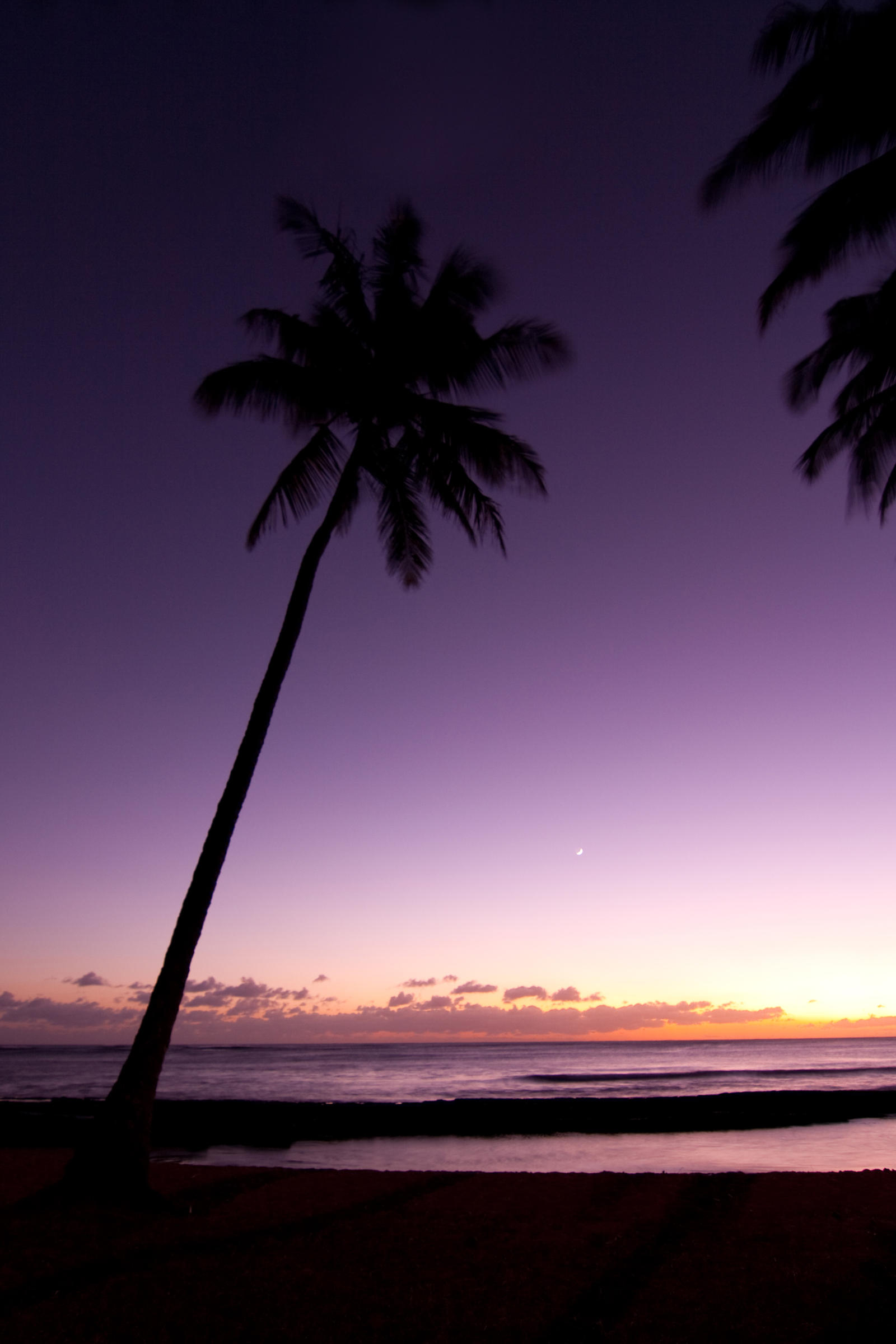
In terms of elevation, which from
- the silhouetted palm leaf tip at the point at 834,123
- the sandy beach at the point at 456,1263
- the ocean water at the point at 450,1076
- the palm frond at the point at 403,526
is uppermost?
the silhouetted palm leaf tip at the point at 834,123

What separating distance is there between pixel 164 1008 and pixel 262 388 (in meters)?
8.99

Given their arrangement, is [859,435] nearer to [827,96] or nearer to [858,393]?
[858,393]

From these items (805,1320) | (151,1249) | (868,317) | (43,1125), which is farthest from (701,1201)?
(43,1125)

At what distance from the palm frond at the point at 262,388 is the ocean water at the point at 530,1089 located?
13.2 metres

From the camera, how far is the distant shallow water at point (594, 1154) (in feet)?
44.0

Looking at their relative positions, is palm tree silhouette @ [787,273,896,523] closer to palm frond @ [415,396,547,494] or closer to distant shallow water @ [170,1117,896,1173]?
palm frond @ [415,396,547,494]

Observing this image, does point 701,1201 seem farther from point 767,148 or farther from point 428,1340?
point 767,148

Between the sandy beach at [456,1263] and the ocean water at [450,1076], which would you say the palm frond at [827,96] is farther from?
the ocean water at [450,1076]

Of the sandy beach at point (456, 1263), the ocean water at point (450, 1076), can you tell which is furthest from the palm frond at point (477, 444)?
the ocean water at point (450, 1076)

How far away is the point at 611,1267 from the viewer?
6016mm

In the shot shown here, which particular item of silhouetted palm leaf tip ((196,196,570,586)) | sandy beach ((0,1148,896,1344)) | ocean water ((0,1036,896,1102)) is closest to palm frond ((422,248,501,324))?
silhouetted palm leaf tip ((196,196,570,586))

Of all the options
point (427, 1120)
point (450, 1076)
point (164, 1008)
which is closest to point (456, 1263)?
point (164, 1008)

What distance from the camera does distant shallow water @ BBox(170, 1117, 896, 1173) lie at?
1341 centimetres

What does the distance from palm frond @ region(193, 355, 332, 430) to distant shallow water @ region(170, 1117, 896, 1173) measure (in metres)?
12.2
